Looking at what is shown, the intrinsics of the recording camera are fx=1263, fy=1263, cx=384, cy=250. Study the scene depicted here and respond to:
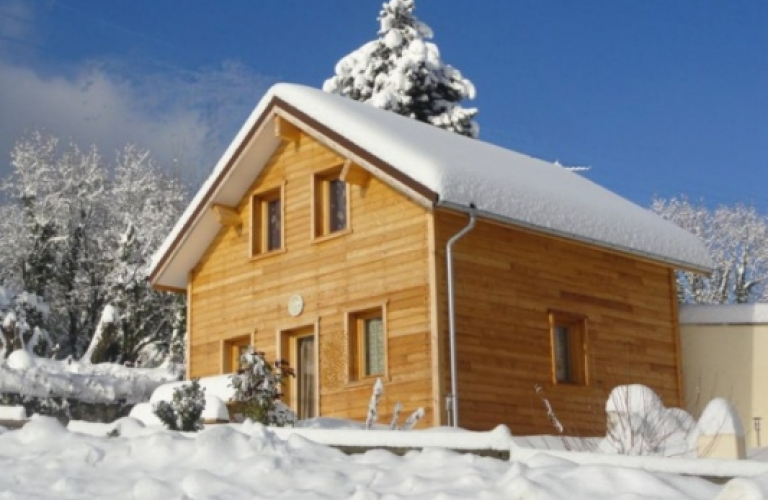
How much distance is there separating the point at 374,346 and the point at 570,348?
3122mm

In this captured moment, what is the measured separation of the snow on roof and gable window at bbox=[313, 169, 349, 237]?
6394mm

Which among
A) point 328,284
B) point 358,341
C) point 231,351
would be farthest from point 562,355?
point 231,351

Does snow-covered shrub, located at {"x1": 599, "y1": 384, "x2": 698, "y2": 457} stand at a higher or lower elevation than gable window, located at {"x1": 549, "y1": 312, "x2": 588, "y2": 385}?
lower

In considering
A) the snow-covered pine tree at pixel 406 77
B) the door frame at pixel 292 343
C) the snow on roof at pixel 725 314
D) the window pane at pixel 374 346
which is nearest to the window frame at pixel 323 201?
the door frame at pixel 292 343

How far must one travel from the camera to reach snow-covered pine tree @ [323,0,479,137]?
35.8m

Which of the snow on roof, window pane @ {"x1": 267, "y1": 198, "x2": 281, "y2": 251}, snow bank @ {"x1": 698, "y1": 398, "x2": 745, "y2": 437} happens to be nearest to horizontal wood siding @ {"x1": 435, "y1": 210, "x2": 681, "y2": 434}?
the snow on roof

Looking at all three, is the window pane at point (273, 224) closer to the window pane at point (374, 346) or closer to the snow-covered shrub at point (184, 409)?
the window pane at point (374, 346)

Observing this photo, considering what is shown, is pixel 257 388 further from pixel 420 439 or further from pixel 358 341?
pixel 420 439

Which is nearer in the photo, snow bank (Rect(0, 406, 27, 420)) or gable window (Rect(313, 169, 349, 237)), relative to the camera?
snow bank (Rect(0, 406, 27, 420))

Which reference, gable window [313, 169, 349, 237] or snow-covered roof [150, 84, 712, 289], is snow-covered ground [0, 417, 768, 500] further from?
gable window [313, 169, 349, 237]

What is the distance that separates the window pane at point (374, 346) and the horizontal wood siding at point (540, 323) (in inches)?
64.3

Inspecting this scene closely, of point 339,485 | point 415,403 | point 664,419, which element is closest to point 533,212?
point 415,403

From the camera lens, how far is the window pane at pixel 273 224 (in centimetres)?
2111

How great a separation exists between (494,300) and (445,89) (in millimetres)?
19034
